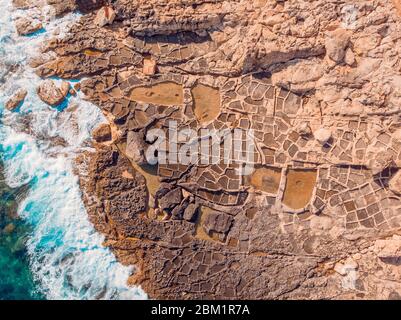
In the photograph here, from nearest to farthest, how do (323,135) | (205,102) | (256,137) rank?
(323,135)
(256,137)
(205,102)

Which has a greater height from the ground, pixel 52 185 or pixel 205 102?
pixel 205 102

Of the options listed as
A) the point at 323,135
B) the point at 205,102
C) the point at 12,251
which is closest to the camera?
the point at 323,135

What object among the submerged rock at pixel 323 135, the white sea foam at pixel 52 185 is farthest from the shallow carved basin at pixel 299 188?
the white sea foam at pixel 52 185

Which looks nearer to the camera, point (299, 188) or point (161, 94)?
point (299, 188)

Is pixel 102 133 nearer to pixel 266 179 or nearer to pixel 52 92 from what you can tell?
pixel 52 92

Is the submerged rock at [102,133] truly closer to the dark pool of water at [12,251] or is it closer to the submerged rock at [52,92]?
the submerged rock at [52,92]

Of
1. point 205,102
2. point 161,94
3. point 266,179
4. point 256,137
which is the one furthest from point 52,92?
point 266,179

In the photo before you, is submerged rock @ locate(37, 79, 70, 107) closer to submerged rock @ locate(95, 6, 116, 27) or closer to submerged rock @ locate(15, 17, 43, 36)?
submerged rock @ locate(15, 17, 43, 36)

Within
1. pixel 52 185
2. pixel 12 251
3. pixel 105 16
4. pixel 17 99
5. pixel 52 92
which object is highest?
pixel 105 16

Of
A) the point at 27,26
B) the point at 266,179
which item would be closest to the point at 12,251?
the point at 27,26
